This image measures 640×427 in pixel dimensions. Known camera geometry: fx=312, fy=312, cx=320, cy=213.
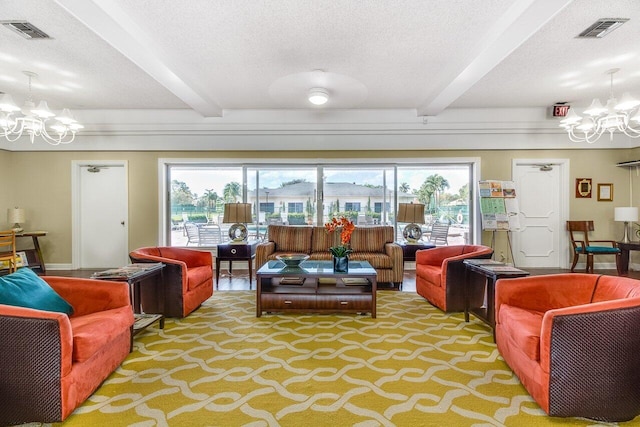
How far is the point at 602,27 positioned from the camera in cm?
289

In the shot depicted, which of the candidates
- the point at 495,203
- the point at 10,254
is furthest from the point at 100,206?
the point at 495,203

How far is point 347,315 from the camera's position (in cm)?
351

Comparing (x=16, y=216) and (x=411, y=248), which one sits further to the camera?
(x=16, y=216)

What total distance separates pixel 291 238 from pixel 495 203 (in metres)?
3.76

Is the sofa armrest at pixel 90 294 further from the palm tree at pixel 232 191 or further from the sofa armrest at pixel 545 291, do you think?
the palm tree at pixel 232 191

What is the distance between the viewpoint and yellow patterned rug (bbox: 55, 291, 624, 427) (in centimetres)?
183

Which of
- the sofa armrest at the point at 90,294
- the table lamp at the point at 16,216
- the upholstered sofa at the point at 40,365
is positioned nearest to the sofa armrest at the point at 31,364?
the upholstered sofa at the point at 40,365

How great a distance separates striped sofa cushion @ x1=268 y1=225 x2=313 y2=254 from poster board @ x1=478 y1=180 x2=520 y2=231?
10.5 feet

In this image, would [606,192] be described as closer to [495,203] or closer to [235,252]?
[495,203]

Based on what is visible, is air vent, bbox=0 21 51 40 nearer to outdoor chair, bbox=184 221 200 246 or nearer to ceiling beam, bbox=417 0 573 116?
outdoor chair, bbox=184 221 200 246

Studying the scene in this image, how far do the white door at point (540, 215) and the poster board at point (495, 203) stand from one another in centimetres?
37

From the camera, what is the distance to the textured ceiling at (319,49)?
2643 millimetres

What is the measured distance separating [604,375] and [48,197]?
26.7 feet

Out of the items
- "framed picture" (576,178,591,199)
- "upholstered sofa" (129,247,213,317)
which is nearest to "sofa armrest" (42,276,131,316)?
"upholstered sofa" (129,247,213,317)
